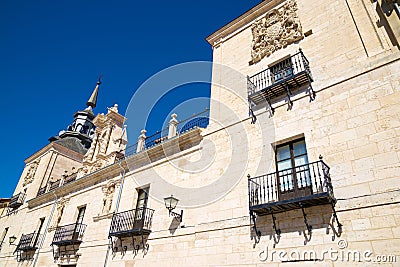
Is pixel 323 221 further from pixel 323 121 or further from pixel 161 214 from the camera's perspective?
pixel 161 214

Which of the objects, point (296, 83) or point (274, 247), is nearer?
point (274, 247)

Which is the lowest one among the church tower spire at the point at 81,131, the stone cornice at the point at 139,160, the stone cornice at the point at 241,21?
the stone cornice at the point at 139,160

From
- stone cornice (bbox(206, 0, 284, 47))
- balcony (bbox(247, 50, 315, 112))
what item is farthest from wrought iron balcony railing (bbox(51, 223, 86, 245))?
stone cornice (bbox(206, 0, 284, 47))

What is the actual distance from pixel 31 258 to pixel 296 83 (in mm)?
15465

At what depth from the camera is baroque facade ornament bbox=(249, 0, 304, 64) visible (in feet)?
27.0

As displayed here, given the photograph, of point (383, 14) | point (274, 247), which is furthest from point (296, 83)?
point (274, 247)

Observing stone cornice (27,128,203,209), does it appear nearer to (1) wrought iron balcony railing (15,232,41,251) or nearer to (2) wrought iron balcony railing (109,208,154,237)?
(2) wrought iron balcony railing (109,208,154,237)

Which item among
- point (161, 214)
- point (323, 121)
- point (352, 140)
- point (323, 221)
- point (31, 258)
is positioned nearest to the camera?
point (323, 221)

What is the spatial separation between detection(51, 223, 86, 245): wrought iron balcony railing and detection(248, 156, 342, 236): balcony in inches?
343

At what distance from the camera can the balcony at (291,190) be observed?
5.10 metres

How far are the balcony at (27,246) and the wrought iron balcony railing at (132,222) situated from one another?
706cm

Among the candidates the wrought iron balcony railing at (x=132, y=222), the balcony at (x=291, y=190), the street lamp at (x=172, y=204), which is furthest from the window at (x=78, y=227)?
the balcony at (x=291, y=190)

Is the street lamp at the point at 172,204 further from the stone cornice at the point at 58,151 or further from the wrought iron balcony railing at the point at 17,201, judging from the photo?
the wrought iron balcony railing at the point at 17,201

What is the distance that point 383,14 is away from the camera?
646 cm
